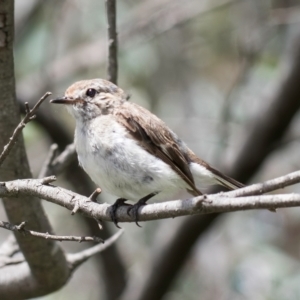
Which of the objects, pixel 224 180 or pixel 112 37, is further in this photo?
pixel 112 37

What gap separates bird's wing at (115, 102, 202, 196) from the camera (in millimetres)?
3438

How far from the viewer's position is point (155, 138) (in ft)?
11.5

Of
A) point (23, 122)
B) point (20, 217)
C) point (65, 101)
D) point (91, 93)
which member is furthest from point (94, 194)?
point (91, 93)

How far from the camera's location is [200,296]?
692 centimetres

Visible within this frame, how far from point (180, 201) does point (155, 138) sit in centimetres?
138

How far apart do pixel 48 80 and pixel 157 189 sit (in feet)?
10.0

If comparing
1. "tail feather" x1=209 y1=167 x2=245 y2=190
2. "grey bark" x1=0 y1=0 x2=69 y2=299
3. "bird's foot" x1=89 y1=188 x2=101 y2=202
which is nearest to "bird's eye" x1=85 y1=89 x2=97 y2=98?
"grey bark" x1=0 y1=0 x2=69 y2=299

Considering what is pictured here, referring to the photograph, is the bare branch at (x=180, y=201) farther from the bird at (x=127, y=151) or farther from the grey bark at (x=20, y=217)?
the grey bark at (x=20, y=217)

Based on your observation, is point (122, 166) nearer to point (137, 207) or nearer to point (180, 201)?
point (137, 207)

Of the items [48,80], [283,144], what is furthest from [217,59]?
[283,144]

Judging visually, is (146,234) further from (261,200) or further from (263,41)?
(261,200)

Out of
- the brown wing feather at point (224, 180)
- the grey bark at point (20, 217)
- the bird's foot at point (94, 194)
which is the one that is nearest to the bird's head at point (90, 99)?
the grey bark at point (20, 217)

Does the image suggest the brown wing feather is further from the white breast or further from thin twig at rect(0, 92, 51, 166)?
thin twig at rect(0, 92, 51, 166)

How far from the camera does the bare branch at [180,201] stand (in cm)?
185
